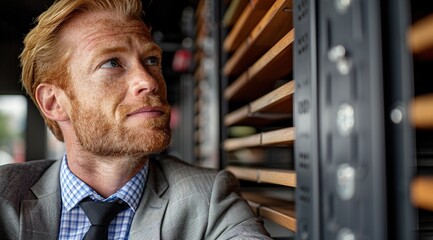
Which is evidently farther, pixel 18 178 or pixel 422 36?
pixel 18 178

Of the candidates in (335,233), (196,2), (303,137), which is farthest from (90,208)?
(196,2)

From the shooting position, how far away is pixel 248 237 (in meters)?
1.75

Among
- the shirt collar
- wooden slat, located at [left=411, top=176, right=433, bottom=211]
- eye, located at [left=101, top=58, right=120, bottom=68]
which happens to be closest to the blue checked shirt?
the shirt collar

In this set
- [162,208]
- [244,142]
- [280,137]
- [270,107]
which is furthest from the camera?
[244,142]

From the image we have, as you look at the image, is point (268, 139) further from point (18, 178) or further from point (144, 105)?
point (18, 178)

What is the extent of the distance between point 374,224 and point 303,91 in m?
0.52

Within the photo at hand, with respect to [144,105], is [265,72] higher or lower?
higher

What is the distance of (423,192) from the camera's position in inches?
35.3

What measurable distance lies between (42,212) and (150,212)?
0.42 metres

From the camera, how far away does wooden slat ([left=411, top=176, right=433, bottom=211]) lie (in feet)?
2.88

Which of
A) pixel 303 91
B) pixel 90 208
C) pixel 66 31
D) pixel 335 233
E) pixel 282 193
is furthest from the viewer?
pixel 282 193

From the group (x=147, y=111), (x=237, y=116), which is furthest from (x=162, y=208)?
(x=237, y=116)

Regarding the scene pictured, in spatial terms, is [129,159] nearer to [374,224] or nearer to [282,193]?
[374,224]

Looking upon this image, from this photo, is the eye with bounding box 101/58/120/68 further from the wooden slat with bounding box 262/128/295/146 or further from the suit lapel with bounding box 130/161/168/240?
the wooden slat with bounding box 262/128/295/146
